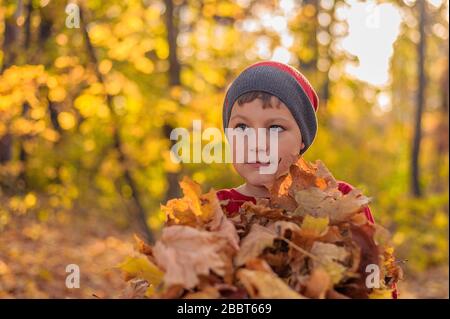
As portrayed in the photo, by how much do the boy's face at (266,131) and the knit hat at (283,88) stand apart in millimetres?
41

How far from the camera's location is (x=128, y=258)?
5.01 feet

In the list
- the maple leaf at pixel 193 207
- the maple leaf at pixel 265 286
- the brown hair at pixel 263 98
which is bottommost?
the maple leaf at pixel 265 286

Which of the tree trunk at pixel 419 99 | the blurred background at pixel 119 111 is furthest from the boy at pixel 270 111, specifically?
the tree trunk at pixel 419 99

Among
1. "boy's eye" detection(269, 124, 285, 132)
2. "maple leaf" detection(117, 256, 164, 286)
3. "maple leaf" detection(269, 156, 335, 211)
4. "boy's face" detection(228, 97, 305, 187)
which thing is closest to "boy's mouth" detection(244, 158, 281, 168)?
"boy's face" detection(228, 97, 305, 187)

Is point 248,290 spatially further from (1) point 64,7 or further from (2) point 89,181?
(2) point 89,181

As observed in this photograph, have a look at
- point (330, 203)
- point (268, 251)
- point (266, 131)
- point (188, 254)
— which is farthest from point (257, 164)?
point (188, 254)

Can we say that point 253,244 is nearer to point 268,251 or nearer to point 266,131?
point 268,251

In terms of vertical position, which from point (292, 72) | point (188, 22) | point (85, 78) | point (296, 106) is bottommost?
point (296, 106)

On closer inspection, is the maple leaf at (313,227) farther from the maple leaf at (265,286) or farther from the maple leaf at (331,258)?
the maple leaf at (265,286)

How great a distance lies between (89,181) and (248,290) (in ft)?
35.2

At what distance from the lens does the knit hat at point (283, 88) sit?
2.33 meters

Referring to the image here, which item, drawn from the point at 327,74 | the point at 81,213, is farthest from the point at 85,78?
the point at 81,213

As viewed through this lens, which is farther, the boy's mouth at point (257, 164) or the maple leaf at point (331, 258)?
the boy's mouth at point (257, 164)

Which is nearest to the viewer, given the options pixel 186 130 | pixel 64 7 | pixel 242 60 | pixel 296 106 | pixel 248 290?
pixel 248 290
